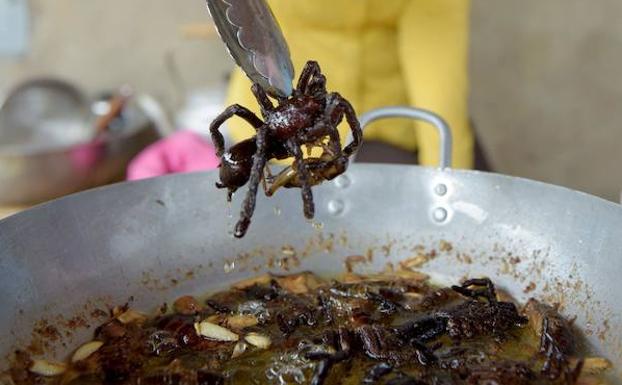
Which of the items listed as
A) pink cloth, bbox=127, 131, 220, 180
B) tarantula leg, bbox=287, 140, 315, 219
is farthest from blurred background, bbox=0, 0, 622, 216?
tarantula leg, bbox=287, 140, 315, 219

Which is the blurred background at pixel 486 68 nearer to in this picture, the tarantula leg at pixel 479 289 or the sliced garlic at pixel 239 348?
the tarantula leg at pixel 479 289

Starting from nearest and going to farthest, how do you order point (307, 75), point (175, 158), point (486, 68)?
point (307, 75) → point (175, 158) → point (486, 68)

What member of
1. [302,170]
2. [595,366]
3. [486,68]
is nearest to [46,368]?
[302,170]

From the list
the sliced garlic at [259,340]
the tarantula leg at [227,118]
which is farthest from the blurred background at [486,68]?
the tarantula leg at [227,118]

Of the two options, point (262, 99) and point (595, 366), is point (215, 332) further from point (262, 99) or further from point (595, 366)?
point (595, 366)

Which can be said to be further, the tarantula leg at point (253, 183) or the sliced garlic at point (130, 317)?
the sliced garlic at point (130, 317)

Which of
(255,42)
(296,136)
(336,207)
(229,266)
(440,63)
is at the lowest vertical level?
(229,266)

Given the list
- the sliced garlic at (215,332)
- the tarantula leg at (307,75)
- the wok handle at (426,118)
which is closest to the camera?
the tarantula leg at (307,75)

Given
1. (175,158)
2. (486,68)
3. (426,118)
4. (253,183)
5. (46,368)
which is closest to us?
(253,183)

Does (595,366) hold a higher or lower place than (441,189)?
lower
